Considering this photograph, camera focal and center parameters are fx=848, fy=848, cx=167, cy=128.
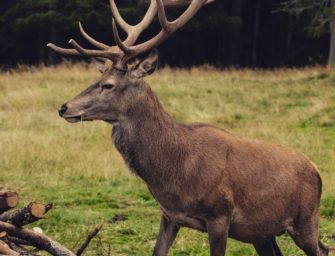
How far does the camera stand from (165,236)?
6691 millimetres

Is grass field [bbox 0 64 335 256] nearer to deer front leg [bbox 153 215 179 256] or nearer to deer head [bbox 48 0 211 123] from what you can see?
deer front leg [bbox 153 215 179 256]

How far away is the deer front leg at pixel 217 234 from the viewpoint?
642cm

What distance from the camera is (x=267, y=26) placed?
4262 cm

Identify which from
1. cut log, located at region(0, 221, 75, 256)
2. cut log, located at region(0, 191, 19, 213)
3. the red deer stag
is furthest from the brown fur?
cut log, located at region(0, 221, 75, 256)

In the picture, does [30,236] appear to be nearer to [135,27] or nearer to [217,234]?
[217,234]

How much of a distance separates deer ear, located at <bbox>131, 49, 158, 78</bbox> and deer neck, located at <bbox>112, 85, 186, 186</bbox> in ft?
0.63

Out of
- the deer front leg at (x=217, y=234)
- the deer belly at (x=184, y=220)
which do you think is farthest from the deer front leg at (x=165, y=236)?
the deer front leg at (x=217, y=234)

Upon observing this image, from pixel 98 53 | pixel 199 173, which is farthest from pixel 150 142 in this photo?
pixel 98 53

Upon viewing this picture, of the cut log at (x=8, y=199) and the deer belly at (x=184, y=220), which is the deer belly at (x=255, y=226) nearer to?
the deer belly at (x=184, y=220)

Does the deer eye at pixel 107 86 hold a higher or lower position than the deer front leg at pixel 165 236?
higher

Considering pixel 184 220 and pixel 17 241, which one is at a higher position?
pixel 184 220

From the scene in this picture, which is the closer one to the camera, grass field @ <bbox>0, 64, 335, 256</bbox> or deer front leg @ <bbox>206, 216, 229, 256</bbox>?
deer front leg @ <bbox>206, 216, 229, 256</bbox>

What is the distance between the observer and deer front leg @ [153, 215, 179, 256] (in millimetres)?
6680

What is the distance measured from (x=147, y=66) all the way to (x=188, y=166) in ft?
2.78
